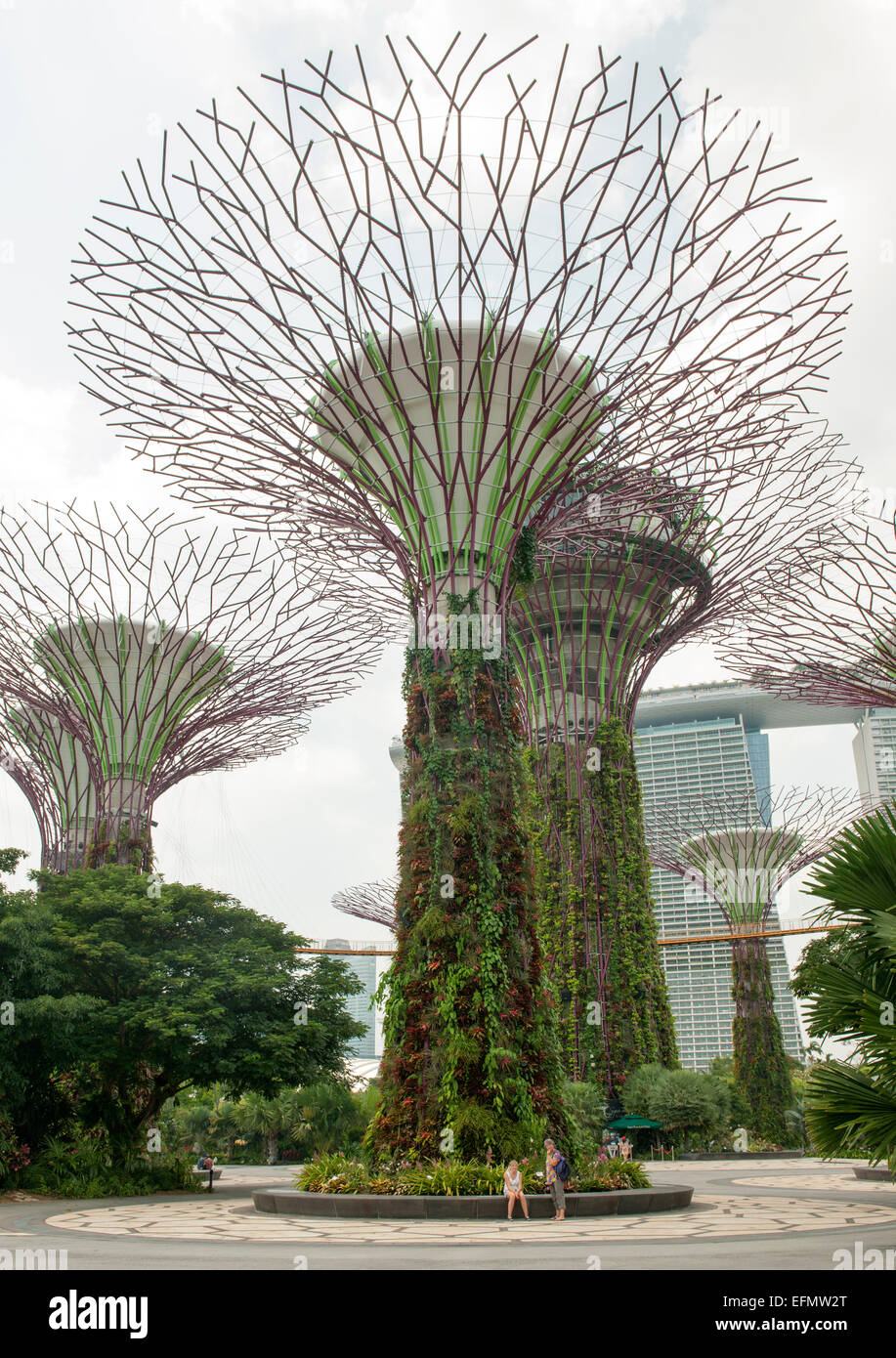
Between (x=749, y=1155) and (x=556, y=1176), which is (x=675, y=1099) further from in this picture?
(x=556, y=1176)

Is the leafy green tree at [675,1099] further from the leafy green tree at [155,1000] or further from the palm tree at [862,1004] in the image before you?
the palm tree at [862,1004]

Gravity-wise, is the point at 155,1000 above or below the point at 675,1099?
above

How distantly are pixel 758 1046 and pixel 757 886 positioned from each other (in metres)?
5.32

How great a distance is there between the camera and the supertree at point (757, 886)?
Answer: 1371 inches

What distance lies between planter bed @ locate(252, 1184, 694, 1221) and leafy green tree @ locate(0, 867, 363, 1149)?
706 cm

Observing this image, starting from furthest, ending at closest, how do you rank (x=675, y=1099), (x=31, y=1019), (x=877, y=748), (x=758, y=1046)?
(x=877, y=748) < (x=758, y=1046) < (x=675, y=1099) < (x=31, y=1019)

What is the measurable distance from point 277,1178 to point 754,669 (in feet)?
53.6

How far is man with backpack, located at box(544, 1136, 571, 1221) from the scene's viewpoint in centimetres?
1153

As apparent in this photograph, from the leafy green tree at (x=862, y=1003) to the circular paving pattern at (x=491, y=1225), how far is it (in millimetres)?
2836

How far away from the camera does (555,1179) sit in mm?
11586

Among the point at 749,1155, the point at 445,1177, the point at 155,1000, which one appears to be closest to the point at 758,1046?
the point at 749,1155

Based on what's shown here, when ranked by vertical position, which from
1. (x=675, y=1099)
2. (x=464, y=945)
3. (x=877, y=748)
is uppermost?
(x=877, y=748)

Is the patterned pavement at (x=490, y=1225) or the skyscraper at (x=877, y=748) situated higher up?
the skyscraper at (x=877, y=748)

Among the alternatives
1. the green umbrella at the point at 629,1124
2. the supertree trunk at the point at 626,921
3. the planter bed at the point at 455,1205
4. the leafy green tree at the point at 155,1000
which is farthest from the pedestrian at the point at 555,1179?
the supertree trunk at the point at 626,921
